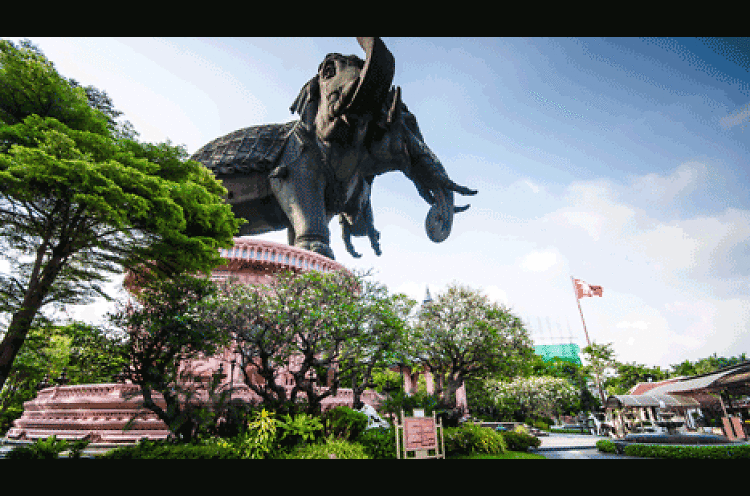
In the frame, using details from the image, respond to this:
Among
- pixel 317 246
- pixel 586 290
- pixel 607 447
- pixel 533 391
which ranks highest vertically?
pixel 586 290

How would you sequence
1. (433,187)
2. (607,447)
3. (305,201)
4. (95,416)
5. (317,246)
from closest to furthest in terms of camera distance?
1. (95,416)
2. (607,447)
3. (317,246)
4. (305,201)
5. (433,187)

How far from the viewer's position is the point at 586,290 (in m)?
31.7

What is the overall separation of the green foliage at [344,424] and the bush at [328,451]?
0.78 m

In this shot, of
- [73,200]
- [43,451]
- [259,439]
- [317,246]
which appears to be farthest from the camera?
[317,246]

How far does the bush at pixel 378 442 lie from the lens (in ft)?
36.7

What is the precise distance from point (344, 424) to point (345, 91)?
51.0 feet

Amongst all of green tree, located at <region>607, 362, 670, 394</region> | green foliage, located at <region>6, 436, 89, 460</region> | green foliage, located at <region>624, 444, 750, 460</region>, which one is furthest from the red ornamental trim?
green tree, located at <region>607, 362, 670, 394</region>

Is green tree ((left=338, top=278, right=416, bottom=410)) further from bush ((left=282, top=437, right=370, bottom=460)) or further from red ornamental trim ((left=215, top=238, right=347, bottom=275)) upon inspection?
red ornamental trim ((left=215, top=238, right=347, bottom=275))

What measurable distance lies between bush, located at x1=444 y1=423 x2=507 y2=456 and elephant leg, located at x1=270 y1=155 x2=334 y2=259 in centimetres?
1208

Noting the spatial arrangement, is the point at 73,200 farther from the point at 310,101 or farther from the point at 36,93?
the point at 310,101

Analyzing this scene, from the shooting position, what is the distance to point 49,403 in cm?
1482

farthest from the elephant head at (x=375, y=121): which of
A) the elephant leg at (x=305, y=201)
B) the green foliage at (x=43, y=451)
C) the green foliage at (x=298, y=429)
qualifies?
the green foliage at (x=43, y=451)

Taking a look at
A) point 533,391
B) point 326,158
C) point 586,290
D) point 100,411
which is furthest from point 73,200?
point 586,290

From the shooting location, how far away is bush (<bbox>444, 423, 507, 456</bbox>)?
12.9 meters
